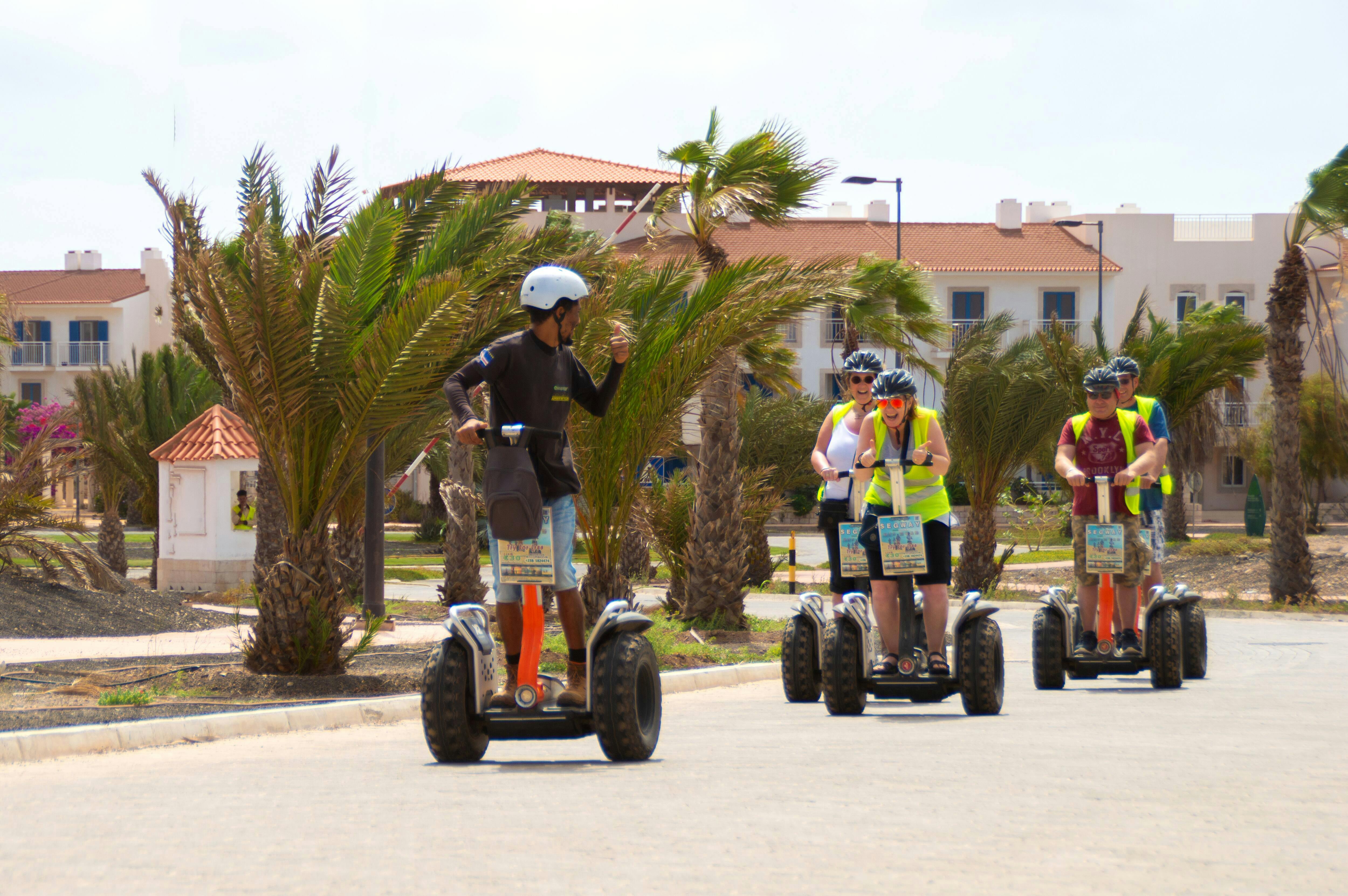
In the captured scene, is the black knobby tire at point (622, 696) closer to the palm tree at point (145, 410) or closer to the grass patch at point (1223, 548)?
the palm tree at point (145, 410)

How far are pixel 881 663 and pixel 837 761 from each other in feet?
6.26

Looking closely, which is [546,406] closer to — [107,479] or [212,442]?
[212,442]

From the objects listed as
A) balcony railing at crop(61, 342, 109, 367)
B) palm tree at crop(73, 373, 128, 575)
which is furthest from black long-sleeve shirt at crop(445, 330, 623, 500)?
balcony railing at crop(61, 342, 109, 367)

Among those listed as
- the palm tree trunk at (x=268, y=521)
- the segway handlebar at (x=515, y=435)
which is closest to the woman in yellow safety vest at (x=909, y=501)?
the segway handlebar at (x=515, y=435)

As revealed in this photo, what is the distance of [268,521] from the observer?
1844 centimetres

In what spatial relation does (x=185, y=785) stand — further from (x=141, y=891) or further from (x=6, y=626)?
(x=6, y=626)

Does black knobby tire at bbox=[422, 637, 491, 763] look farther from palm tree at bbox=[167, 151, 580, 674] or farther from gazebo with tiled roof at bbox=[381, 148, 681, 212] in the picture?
gazebo with tiled roof at bbox=[381, 148, 681, 212]

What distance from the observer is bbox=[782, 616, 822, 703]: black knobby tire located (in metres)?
8.87

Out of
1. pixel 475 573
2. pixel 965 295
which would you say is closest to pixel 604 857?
pixel 475 573

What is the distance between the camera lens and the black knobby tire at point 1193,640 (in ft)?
33.7

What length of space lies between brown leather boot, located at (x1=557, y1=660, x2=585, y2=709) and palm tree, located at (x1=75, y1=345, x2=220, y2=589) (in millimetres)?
18684

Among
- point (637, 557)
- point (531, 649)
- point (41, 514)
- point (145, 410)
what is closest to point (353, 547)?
point (41, 514)

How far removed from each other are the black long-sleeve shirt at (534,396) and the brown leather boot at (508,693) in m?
0.76

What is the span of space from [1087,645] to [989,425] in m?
12.6
